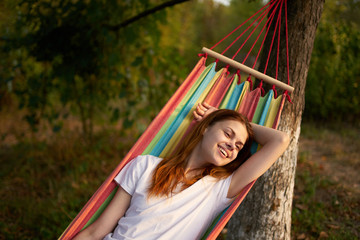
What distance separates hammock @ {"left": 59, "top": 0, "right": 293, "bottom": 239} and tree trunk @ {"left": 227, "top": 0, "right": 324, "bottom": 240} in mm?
154

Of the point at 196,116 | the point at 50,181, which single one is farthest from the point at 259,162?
the point at 50,181

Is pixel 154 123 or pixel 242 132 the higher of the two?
pixel 154 123

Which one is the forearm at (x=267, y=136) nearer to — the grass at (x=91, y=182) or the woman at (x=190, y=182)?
the woman at (x=190, y=182)

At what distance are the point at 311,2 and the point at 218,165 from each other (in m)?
1.18

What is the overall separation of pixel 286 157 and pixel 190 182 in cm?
78

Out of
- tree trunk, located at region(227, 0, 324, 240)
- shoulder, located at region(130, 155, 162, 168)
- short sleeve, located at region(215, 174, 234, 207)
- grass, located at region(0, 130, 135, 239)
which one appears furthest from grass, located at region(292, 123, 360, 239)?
grass, located at region(0, 130, 135, 239)

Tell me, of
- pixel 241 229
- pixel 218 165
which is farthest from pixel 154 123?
pixel 241 229

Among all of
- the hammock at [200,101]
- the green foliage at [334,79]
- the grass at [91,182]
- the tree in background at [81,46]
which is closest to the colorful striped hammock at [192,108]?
the hammock at [200,101]

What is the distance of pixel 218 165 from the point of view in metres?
1.58

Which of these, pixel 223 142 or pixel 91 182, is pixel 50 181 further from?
pixel 223 142

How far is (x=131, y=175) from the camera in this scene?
1.61m

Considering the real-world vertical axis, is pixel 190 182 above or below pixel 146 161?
below

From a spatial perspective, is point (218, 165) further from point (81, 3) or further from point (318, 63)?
point (318, 63)

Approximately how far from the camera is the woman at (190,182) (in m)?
1.49
